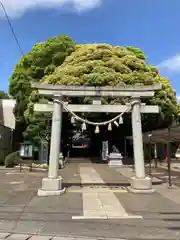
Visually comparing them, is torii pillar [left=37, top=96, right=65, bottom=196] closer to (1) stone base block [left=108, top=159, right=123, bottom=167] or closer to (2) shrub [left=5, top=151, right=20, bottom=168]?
(2) shrub [left=5, top=151, right=20, bottom=168]

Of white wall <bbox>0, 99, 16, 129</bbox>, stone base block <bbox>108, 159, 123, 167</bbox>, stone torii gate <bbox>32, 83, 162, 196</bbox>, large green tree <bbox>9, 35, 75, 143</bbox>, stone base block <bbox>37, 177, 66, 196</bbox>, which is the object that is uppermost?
large green tree <bbox>9, 35, 75, 143</bbox>

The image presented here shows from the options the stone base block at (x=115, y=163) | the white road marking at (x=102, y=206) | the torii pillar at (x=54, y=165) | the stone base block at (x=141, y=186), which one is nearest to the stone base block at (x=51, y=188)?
the torii pillar at (x=54, y=165)

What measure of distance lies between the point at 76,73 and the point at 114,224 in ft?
66.4

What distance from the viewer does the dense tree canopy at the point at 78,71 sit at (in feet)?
84.6

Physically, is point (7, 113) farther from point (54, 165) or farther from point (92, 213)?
point (92, 213)

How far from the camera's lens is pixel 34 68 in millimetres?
32125

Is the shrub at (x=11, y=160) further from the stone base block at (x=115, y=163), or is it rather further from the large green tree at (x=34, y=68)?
the stone base block at (x=115, y=163)

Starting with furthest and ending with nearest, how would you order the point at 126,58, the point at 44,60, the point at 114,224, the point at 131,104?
the point at 44,60, the point at 126,58, the point at 131,104, the point at 114,224

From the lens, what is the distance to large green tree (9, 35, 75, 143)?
30.5m

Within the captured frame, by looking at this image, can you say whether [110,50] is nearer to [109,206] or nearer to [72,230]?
[109,206]

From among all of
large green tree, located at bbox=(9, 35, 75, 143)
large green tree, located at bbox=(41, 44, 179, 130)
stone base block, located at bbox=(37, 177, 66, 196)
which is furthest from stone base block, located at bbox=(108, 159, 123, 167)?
stone base block, located at bbox=(37, 177, 66, 196)

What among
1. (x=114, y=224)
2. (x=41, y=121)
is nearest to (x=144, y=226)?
(x=114, y=224)

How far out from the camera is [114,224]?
6.98 metres

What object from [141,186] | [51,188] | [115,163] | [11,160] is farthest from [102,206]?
[115,163]
